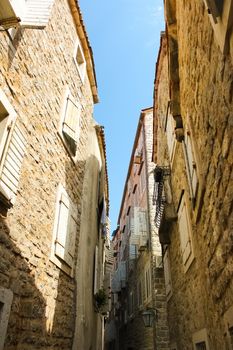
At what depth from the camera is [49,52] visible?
6.47 m

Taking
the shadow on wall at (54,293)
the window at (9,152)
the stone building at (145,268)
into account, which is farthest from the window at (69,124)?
the stone building at (145,268)

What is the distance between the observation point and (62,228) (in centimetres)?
605

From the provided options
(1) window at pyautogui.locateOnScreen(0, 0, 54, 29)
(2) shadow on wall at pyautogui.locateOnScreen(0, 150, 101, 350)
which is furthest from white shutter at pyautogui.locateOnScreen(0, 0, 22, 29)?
(2) shadow on wall at pyautogui.locateOnScreen(0, 150, 101, 350)

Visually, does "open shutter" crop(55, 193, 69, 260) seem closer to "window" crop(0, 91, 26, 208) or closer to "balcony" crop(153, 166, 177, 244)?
"window" crop(0, 91, 26, 208)

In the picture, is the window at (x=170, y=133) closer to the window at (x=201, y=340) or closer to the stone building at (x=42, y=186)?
the stone building at (x=42, y=186)

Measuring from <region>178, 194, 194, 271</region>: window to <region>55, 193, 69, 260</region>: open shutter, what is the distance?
2.44 meters

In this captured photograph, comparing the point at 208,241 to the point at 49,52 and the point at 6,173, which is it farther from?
the point at 49,52

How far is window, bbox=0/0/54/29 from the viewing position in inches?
154

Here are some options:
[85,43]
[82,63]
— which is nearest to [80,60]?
[82,63]

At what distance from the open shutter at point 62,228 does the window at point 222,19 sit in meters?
4.42

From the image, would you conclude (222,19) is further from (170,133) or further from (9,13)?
(170,133)

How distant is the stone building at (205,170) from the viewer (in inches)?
99.0

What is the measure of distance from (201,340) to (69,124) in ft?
16.7

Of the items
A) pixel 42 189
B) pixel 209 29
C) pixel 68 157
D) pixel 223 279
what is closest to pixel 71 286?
pixel 42 189
